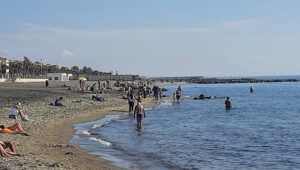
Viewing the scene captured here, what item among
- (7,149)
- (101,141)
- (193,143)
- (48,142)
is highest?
(7,149)

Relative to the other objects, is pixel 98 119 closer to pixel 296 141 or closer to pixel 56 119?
pixel 56 119

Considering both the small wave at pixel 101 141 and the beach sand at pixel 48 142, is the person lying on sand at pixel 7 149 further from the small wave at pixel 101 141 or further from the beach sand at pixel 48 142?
the small wave at pixel 101 141

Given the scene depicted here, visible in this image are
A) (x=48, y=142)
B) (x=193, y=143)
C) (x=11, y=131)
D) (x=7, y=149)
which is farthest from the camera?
(x=193, y=143)

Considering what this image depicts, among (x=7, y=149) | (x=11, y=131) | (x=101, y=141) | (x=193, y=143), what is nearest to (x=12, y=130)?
(x=11, y=131)

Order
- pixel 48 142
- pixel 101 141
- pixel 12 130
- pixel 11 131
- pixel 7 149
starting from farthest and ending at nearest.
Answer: pixel 101 141
pixel 12 130
pixel 11 131
pixel 48 142
pixel 7 149

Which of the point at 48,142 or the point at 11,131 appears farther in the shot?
the point at 11,131

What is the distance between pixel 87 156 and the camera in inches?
739

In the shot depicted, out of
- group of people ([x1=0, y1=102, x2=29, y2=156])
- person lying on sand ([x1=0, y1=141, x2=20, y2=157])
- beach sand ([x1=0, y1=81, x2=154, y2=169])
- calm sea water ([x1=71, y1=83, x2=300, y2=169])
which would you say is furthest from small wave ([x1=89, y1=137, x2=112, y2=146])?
person lying on sand ([x1=0, y1=141, x2=20, y2=157])

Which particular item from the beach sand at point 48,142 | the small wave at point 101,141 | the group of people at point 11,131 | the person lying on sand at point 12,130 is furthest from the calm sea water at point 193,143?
the group of people at point 11,131

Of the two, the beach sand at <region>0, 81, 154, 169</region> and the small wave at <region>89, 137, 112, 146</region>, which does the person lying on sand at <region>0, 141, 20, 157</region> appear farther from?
the small wave at <region>89, 137, 112, 146</region>

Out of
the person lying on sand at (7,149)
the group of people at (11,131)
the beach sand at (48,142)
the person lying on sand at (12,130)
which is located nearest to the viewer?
the beach sand at (48,142)

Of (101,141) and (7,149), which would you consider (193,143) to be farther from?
(7,149)

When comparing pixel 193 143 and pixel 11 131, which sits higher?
pixel 11 131

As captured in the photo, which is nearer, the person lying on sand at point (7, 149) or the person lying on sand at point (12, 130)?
the person lying on sand at point (7, 149)
